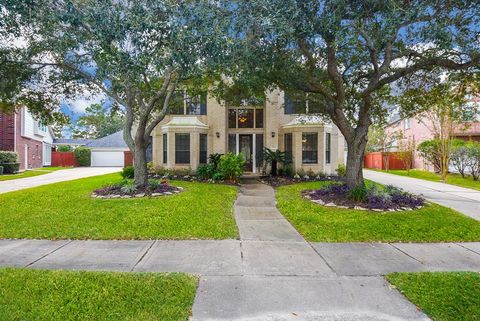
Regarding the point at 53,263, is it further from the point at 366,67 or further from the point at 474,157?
the point at 474,157

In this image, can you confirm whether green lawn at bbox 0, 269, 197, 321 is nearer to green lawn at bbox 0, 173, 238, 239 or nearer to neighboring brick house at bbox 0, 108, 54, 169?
green lawn at bbox 0, 173, 238, 239

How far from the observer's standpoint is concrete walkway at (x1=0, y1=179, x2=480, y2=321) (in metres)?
3.23

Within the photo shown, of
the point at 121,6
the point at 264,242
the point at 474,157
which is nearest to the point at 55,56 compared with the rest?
the point at 121,6

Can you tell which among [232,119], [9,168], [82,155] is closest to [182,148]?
[232,119]

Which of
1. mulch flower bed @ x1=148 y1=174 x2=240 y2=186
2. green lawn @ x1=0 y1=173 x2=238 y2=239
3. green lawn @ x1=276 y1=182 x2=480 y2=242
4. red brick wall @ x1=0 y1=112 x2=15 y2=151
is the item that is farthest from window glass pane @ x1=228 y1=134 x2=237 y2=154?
red brick wall @ x1=0 y1=112 x2=15 y2=151

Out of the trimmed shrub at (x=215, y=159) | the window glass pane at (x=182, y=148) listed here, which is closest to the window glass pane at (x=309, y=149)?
the trimmed shrub at (x=215, y=159)

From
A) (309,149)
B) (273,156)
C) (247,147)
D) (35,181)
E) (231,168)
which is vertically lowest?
(35,181)

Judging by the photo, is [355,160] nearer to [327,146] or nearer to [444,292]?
[444,292]

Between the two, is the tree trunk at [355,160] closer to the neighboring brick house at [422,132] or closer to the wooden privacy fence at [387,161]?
the neighboring brick house at [422,132]

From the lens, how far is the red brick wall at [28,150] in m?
24.3

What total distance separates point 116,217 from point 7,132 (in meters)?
22.8

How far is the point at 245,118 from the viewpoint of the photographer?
1784 cm

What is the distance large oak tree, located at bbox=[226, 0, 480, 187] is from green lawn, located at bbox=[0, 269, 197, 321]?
17.4 feet

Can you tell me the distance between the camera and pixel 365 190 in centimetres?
901
